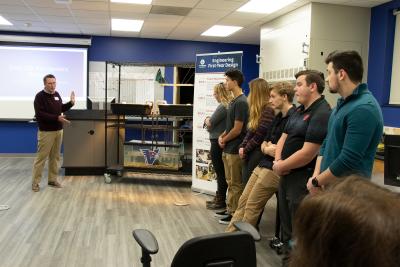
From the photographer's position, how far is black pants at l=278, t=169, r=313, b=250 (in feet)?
8.69

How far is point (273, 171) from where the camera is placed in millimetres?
3035

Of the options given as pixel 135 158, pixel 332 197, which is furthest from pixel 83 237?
pixel 332 197

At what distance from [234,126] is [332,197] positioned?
325 cm

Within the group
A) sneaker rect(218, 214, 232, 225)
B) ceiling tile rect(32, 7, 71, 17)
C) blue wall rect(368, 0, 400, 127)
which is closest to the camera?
sneaker rect(218, 214, 232, 225)

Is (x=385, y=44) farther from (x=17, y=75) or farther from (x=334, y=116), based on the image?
(x=17, y=75)

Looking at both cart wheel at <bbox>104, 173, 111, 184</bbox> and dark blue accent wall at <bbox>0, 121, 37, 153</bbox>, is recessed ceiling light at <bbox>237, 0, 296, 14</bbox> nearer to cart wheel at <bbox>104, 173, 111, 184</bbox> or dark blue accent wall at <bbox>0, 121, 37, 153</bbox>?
cart wheel at <bbox>104, 173, 111, 184</bbox>

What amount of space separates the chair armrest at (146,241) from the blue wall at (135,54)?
6372 mm

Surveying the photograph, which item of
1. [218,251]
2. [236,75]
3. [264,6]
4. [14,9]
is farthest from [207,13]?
[218,251]

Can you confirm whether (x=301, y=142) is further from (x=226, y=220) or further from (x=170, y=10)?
(x=170, y=10)

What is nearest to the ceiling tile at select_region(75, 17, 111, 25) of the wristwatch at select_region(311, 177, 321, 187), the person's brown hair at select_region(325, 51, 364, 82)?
the person's brown hair at select_region(325, 51, 364, 82)

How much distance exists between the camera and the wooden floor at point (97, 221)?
3078 mm

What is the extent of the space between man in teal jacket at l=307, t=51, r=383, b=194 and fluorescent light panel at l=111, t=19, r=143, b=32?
16.0 ft

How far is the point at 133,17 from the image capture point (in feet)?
20.3

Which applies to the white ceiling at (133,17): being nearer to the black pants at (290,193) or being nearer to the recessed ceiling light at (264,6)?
the recessed ceiling light at (264,6)
